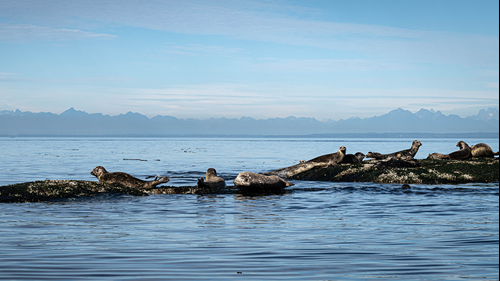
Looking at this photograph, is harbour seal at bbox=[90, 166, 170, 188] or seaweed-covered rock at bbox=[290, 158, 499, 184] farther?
seaweed-covered rock at bbox=[290, 158, 499, 184]

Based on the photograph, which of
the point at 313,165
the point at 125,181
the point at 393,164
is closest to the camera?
the point at 125,181

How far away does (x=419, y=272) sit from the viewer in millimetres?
6574

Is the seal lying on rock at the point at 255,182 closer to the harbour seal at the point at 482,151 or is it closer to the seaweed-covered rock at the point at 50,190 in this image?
the seaweed-covered rock at the point at 50,190

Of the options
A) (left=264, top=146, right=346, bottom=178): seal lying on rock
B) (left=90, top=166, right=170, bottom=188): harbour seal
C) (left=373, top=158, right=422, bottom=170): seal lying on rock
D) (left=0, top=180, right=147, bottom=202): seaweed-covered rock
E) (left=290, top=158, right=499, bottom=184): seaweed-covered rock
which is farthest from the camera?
(left=264, top=146, right=346, bottom=178): seal lying on rock

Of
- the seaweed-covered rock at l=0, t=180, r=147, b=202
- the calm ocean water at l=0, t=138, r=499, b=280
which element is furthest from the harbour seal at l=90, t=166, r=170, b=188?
the calm ocean water at l=0, t=138, r=499, b=280

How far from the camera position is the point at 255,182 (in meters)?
17.1

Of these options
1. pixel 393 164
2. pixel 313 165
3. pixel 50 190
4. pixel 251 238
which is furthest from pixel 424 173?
pixel 50 190

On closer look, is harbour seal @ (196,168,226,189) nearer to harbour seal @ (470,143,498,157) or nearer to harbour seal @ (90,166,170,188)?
harbour seal @ (90,166,170,188)

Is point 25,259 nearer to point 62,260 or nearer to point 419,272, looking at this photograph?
point 62,260

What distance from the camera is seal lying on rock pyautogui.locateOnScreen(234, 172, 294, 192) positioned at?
1691cm

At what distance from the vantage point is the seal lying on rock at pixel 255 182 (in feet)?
55.5

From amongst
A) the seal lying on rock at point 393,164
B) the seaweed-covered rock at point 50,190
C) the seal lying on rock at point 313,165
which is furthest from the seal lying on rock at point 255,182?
the seal lying on rock at point 393,164

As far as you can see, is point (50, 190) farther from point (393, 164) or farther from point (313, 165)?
point (393, 164)

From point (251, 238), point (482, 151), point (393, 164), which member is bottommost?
point (251, 238)
